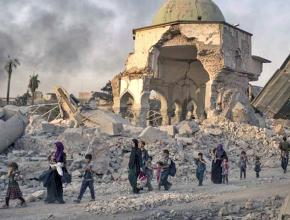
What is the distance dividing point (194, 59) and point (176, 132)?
12.2 metres

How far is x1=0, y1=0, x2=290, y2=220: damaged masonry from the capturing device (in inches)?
298

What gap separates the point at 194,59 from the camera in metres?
30.2

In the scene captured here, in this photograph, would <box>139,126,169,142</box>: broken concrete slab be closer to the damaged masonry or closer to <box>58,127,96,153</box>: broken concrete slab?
the damaged masonry

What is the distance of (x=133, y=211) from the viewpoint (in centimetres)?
758

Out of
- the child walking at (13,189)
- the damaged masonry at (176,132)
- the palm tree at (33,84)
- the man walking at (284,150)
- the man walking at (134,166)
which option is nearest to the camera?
the damaged masonry at (176,132)

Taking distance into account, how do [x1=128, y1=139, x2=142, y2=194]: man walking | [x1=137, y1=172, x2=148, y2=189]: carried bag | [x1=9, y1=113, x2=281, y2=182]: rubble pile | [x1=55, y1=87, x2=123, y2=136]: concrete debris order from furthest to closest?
1. [x1=55, y1=87, x2=123, y2=136]: concrete debris
2. [x1=9, y1=113, x2=281, y2=182]: rubble pile
3. [x1=137, y1=172, x2=148, y2=189]: carried bag
4. [x1=128, y1=139, x2=142, y2=194]: man walking

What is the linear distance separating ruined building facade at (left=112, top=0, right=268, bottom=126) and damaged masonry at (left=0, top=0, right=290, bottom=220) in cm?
5

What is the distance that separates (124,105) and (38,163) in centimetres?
1519

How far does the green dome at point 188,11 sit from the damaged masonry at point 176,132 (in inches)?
2.8

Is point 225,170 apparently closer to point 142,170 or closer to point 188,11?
point 142,170

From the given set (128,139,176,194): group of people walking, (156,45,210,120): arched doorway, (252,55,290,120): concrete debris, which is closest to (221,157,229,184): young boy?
(128,139,176,194): group of people walking

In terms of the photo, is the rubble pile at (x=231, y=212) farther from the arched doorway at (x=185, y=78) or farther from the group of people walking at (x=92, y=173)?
the arched doorway at (x=185, y=78)

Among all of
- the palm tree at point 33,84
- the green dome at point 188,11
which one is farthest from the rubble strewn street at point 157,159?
the palm tree at point 33,84

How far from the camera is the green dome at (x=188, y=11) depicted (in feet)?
87.0
